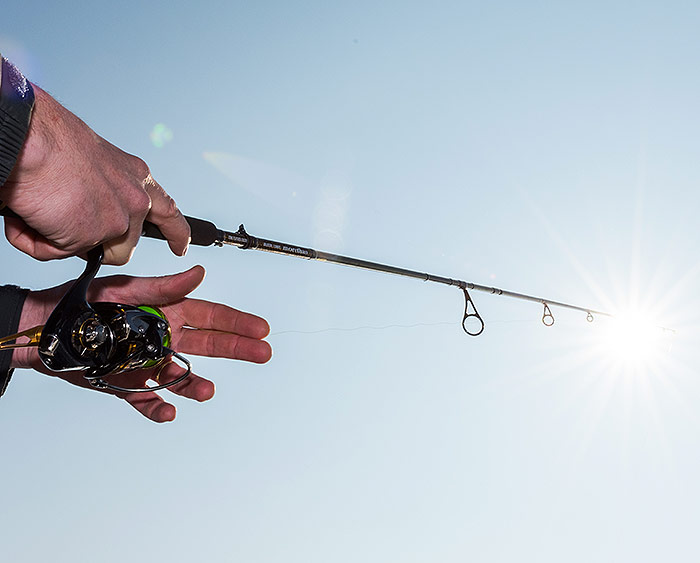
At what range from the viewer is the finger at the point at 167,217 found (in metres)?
1.28

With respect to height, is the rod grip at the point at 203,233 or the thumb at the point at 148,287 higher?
the rod grip at the point at 203,233

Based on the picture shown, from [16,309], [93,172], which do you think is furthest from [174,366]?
[93,172]

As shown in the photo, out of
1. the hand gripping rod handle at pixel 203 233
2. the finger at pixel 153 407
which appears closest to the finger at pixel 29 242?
the hand gripping rod handle at pixel 203 233

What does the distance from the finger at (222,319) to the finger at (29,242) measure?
40.8 inches

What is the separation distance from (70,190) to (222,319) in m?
1.31

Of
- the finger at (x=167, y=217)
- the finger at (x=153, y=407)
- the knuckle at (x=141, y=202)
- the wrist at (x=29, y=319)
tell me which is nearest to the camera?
the knuckle at (x=141, y=202)

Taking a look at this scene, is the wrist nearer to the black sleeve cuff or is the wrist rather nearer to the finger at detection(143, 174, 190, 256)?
the finger at detection(143, 174, 190, 256)

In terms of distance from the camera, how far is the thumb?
6.98 feet

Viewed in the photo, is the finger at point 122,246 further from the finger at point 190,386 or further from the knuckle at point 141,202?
the finger at point 190,386

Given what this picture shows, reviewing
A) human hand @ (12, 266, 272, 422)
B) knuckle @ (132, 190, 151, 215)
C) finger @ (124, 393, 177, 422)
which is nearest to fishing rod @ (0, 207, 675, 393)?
knuckle @ (132, 190, 151, 215)

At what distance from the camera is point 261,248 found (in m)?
2.13

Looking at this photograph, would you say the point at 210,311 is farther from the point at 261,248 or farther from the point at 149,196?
the point at 149,196

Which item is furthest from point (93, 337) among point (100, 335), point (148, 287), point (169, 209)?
point (148, 287)

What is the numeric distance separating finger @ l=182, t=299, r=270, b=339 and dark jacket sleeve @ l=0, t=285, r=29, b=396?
25.3 inches
